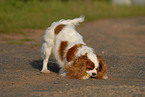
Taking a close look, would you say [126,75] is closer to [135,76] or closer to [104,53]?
[135,76]

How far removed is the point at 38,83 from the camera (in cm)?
496

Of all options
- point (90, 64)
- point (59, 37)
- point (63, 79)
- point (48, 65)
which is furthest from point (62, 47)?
point (48, 65)

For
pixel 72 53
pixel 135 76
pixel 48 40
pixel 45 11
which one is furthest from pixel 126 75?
pixel 45 11

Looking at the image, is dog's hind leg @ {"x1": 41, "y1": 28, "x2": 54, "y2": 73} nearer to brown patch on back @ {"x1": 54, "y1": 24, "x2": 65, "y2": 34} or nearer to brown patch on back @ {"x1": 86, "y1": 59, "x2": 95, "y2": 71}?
brown patch on back @ {"x1": 54, "y1": 24, "x2": 65, "y2": 34}

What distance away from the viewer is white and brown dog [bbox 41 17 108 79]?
16.8ft

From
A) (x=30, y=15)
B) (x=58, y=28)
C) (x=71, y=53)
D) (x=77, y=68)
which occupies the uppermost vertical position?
(x=30, y=15)

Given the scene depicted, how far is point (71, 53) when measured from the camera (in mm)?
5398

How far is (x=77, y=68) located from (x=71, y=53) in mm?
309

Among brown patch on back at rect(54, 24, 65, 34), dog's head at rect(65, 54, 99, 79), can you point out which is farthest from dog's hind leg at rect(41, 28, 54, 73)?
dog's head at rect(65, 54, 99, 79)

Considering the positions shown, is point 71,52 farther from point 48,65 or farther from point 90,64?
point 48,65

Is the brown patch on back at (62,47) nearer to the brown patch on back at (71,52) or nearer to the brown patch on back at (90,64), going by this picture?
the brown patch on back at (71,52)

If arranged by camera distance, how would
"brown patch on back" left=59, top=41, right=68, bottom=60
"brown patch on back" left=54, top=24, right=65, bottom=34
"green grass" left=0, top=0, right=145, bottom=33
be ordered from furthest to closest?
"green grass" left=0, top=0, right=145, bottom=33
"brown patch on back" left=54, top=24, right=65, bottom=34
"brown patch on back" left=59, top=41, right=68, bottom=60

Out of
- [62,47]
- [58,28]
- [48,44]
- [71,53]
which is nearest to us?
[71,53]

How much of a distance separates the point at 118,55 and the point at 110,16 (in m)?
19.2
